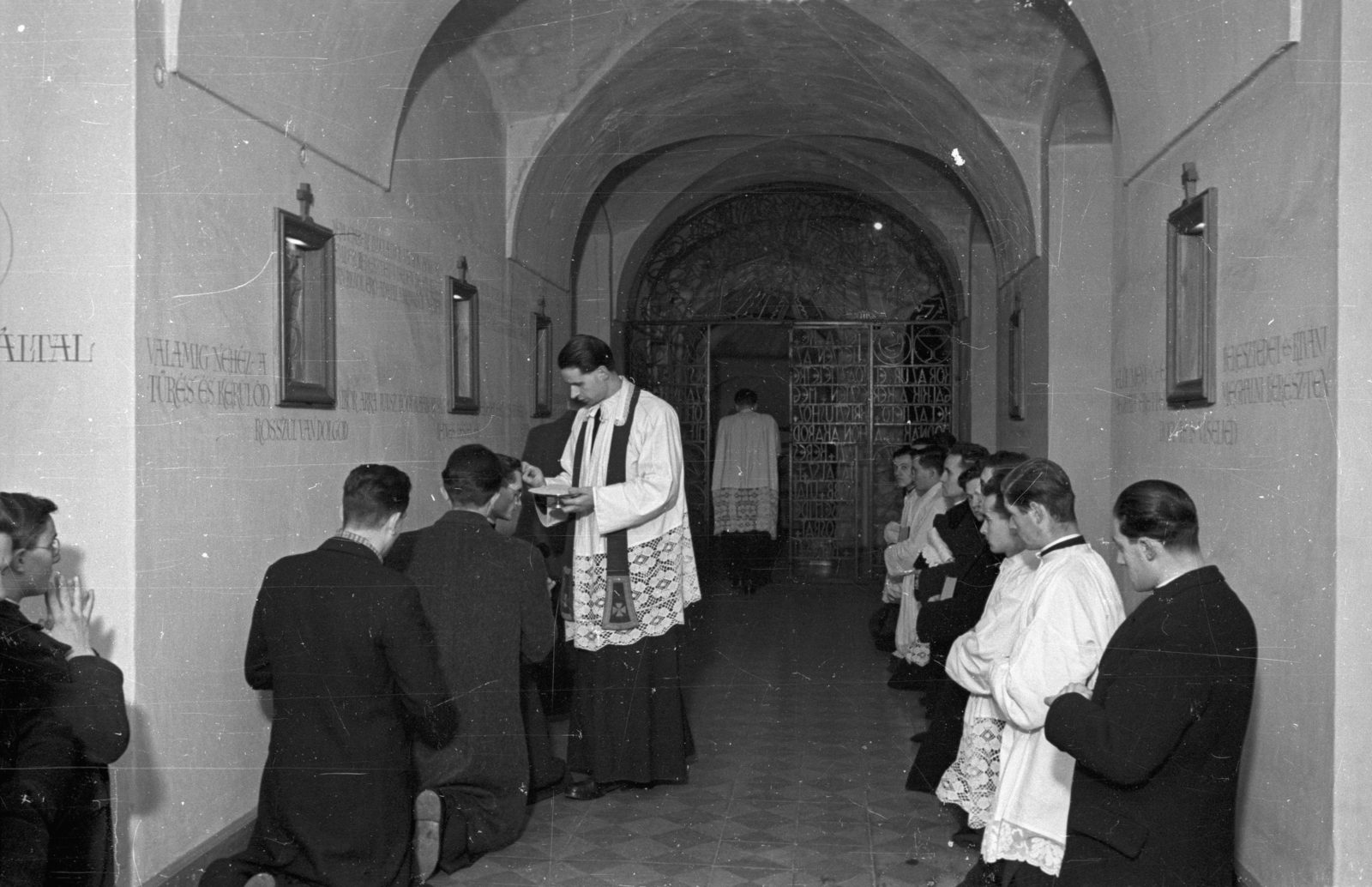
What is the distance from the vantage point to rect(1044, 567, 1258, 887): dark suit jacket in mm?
2783

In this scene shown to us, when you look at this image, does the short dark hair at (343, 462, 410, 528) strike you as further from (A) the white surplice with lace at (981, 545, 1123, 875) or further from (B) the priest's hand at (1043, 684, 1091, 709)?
(B) the priest's hand at (1043, 684, 1091, 709)

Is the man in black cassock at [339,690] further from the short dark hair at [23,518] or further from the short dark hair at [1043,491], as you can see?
the short dark hair at [1043,491]

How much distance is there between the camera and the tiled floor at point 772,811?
4.48m

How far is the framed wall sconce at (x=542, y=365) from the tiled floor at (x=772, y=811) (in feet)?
6.84

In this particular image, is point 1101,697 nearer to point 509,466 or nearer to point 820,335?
point 509,466

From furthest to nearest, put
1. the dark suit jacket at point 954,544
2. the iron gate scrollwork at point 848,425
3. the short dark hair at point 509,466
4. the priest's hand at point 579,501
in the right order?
the iron gate scrollwork at point 848,425 → the priest's hand at point 579,501 → the short dark hair at point 509,466 → the dark suit jacket at point 954,544

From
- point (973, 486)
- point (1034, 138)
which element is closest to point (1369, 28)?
point (973, 486)

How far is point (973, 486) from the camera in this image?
5.27 meters

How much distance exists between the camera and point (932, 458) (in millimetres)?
6770

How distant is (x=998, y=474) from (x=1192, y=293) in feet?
3.67

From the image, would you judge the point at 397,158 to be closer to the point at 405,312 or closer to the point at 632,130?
the point at 405,312

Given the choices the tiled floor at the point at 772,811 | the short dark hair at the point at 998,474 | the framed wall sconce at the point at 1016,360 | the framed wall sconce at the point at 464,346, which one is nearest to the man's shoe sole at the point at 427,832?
the tiled floor at the point at 772,811

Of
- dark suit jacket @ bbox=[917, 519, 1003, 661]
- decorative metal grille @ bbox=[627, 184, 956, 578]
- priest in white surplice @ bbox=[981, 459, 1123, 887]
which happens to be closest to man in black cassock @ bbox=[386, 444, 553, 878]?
dark suit jacket @ bbox=[917, 519, 1003, 661]

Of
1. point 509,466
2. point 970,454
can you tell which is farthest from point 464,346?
point 970,454
